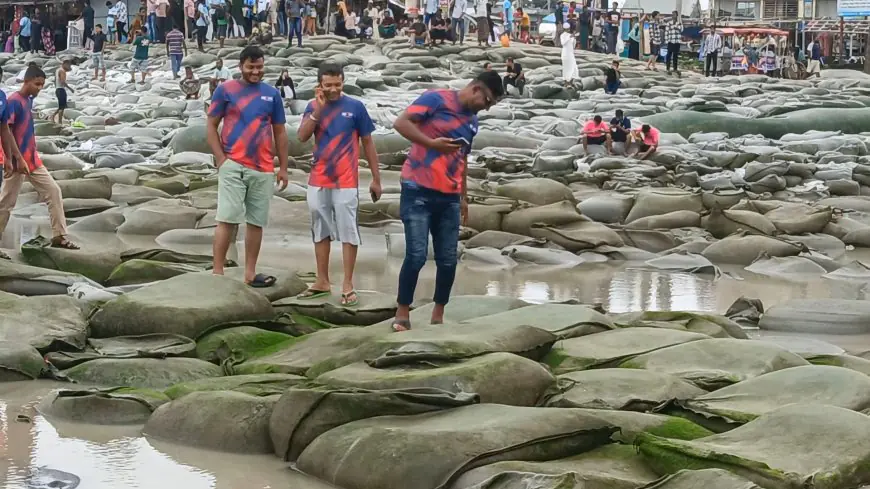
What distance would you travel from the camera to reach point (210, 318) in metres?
5.80

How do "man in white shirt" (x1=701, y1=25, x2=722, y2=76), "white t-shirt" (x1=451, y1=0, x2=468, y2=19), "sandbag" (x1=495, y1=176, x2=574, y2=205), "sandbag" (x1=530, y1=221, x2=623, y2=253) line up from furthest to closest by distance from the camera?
"white t-shirt" (x1=451, y1=0, x2=468, y2=19), "man in white shirt" (x1=701, y1=25, x2=722, y2=76), "sandbag" (x1=495, y1=176, x2=574, y2=205), "sandbag" (x1=530, y1=221, x2=623, y2=253)

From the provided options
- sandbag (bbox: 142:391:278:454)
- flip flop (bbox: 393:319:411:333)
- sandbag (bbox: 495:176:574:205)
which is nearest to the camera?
sandbag (bbox: 142:391:278:454)

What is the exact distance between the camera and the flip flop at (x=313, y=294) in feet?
21.6

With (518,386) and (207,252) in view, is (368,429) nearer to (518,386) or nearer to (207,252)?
(518,386)

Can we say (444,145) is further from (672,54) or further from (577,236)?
(672,54)

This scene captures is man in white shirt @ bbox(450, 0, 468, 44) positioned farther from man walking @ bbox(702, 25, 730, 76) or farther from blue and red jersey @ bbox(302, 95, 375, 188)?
blue and red jersey @ bbox(302, 95, 375, 188)

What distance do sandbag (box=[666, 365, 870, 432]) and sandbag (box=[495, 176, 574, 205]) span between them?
6.86 metres

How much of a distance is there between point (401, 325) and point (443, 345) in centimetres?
81

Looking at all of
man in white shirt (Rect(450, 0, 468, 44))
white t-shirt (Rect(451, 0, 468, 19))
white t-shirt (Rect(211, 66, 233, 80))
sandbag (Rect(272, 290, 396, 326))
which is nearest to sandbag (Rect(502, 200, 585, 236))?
sandbag (Rect(272, 290, 396, 326))

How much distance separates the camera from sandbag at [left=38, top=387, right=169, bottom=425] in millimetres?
4695

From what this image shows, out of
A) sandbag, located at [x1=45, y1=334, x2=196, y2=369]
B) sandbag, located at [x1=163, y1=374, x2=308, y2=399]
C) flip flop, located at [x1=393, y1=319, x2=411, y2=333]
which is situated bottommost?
sandbag, located at [x1=45, y1=334, x2=196, y2=369]

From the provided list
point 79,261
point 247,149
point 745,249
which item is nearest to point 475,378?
point 247,149

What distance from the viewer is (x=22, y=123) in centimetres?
839

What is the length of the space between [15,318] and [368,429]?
2143 millimetres
